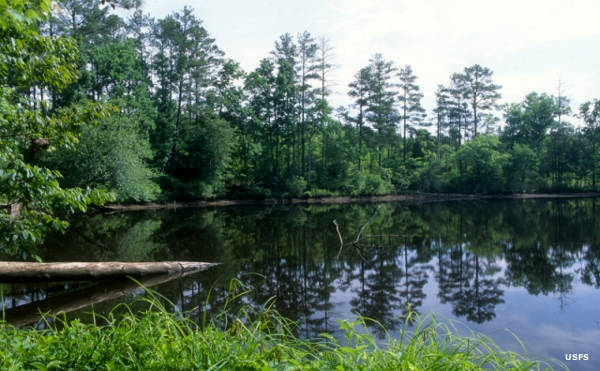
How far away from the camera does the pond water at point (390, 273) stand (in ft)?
18.7

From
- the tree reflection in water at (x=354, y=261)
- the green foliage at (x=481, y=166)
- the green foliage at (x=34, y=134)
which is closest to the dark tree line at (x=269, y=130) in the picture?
the green foliage at (x=481, y=166)

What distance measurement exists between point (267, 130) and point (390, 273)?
30.0m

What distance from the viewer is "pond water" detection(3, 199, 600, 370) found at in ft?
18.7

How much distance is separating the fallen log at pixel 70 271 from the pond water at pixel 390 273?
0.18 meters

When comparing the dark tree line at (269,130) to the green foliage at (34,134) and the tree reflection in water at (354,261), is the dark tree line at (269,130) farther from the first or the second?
the green foliage at (34,134)

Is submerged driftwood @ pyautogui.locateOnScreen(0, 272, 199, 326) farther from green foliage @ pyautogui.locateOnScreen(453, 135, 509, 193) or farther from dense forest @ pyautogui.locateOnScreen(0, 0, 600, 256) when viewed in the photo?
green foliage @ pyautogui.locateOnScreen(453, 135, 509, 193)

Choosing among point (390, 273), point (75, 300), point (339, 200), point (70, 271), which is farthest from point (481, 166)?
point (75, 300)

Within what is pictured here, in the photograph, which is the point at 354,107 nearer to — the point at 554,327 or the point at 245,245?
the point at 245,245

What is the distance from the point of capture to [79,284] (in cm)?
736

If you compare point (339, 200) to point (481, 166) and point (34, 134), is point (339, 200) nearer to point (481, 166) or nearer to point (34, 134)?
point (481, 166)

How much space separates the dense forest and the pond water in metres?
11.9

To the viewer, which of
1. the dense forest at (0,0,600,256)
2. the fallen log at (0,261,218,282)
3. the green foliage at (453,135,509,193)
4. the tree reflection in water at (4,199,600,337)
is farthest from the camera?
the green foliage at (453,135,509,193)

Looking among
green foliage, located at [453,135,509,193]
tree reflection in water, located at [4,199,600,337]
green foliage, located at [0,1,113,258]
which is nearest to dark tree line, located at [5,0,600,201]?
green foliage, located at [453,135,509,193]

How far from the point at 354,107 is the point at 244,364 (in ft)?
127
